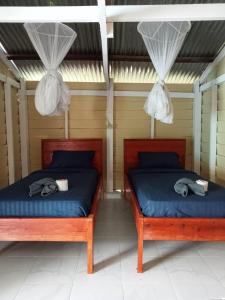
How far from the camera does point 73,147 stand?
13.5 feet

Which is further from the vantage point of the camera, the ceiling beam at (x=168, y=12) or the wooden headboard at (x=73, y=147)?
the wooden headboard at (x=73, y=147)

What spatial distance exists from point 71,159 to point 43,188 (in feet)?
5.25

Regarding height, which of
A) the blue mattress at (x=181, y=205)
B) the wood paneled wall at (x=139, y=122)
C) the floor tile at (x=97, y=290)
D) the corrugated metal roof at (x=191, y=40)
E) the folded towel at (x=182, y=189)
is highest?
the corrugated metal roof at (x=191, y=40)

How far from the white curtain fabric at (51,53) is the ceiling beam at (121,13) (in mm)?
154

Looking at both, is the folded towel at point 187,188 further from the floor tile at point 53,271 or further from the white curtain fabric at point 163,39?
the white curtain fabric at point 163,39

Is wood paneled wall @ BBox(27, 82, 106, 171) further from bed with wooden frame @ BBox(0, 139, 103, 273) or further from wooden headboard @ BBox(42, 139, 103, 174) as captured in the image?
bed with wooden frame @ BBox(0, 139, 103, 273)

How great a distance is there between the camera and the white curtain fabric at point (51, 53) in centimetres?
252

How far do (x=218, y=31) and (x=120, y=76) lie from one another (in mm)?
1693

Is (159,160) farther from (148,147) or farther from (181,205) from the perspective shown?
(181,205)

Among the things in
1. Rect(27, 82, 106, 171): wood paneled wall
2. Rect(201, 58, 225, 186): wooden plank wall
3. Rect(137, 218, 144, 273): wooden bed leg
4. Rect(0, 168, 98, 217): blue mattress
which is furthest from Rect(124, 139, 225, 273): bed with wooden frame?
Rect(27, 82, 106, 171): wood paneled wall

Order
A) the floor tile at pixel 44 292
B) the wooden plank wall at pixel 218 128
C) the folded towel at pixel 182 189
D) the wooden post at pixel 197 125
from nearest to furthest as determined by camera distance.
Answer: the floor tile at pixel 44 292, the folded towel at pixel 182 189, the wooden plank wall at pixel 218 128, the wooden post at pixel 197 125

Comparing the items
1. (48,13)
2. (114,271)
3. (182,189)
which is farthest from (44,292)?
(48,13)

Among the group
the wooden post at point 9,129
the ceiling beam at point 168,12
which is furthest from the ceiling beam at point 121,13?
the wooden post at point 9,129

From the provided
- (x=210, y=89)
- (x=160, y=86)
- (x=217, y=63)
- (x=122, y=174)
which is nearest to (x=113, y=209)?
(x=122, y=174)
